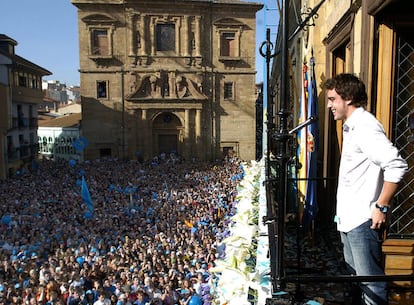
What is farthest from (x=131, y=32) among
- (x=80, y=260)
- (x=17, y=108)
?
(x=80, y=260)

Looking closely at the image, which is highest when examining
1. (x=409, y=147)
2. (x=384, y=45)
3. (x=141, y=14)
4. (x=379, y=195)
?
(x=141, y=14)

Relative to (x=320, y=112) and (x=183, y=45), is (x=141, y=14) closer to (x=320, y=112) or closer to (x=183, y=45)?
(x=183, y=45)

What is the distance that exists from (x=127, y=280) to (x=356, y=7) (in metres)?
7.91

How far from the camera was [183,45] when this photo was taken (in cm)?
3347

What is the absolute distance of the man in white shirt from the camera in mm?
2361

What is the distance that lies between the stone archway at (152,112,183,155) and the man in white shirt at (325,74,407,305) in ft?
105

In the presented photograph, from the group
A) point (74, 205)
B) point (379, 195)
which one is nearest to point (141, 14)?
point (74, 205)

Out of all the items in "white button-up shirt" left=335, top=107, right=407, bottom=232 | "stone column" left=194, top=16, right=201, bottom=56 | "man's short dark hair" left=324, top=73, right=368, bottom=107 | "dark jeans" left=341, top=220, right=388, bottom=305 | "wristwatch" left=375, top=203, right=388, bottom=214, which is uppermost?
"stone column" left=194, top=16, right=201, bottom=56

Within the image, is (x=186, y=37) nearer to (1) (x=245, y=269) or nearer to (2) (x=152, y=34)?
(2) (x=152, y=34)

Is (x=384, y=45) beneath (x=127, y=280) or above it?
above

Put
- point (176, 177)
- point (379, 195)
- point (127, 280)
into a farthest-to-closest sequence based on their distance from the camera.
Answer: point (176, 177)
point (127, 280)
point (379, 195)

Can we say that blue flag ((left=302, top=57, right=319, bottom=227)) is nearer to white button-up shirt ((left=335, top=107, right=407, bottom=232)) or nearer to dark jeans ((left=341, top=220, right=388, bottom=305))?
dark jeans ((left=341, top=220, right=388, bottom=305))

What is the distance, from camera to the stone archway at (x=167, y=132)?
3441 centimetres

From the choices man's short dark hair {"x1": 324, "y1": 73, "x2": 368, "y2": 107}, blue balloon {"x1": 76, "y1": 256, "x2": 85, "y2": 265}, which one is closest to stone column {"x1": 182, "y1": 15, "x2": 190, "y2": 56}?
blue balloon {"x1": 76, "y1": 256, "x2": 85, "y2": 265}
